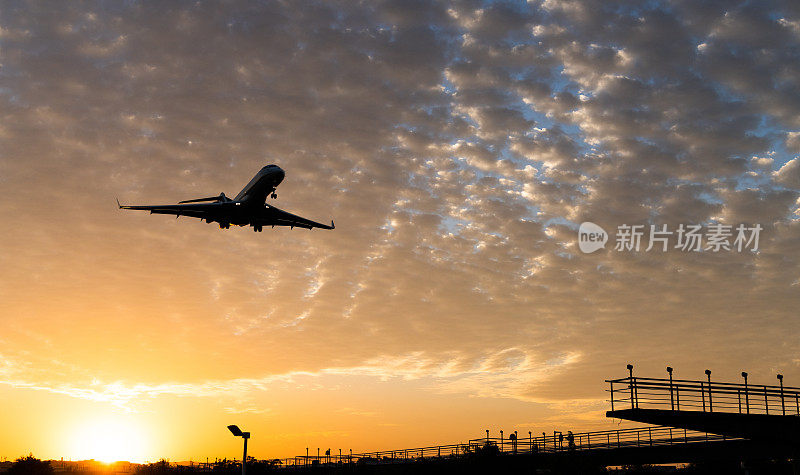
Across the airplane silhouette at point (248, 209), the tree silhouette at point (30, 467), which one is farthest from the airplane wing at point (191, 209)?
the tree silhouette at point (30, 467)

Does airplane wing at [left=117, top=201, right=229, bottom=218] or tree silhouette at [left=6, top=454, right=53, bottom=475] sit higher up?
airplane wing at [left=117, top=201, right=229, bottom=218]

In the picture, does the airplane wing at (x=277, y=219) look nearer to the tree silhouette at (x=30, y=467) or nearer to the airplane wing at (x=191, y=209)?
the airplane wing at (x=191, y=209)

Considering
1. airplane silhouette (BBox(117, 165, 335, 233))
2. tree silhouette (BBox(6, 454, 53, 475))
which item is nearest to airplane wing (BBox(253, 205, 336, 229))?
airplane silhouette (BBox(117, 165, 335, 233))

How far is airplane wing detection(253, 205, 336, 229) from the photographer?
75.2 metres

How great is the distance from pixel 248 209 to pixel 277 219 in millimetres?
4224

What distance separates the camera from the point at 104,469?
101438 millimetres

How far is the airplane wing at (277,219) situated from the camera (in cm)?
7519

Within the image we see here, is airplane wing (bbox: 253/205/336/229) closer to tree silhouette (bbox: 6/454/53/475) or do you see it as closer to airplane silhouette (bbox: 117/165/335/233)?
airplane silhouette (bbox: 117/165/335/233)

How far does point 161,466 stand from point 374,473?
123 feet

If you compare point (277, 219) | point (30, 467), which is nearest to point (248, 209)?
point (277, 219)

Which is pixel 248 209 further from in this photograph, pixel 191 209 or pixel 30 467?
pixel 30 467

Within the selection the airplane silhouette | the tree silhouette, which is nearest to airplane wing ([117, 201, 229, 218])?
the airplane silhouette

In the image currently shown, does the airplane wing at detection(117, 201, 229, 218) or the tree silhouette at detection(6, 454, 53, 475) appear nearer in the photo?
the airplane wing at detection(117, 201, 229, 218)

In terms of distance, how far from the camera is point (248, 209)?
7381 cm
